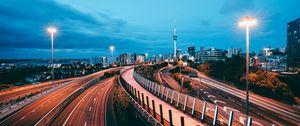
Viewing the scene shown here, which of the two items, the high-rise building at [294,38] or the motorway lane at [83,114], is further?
the high-rise building at [294,38]

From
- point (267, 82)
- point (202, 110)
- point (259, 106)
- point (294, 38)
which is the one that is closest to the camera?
point (202, 110)

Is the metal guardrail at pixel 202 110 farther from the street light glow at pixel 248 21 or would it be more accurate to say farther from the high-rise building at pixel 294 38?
the high-rise building at pixel 294 38

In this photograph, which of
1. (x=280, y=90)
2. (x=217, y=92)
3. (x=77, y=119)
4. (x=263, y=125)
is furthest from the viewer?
(x=217, y=92)

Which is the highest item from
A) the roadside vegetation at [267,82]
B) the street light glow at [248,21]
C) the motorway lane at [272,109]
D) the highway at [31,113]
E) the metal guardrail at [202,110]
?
the street light glow at [248,21]

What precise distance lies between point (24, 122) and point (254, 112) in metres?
33.7

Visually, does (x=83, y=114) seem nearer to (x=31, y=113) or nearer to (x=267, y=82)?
(x=31, y=113)

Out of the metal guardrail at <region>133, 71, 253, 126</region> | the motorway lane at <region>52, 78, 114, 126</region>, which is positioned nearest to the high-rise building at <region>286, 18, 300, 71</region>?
the motorway lane at <region>52, 78, 114, 126</region>

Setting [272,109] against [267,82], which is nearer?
[272,109]

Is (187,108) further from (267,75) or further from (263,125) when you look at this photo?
(267,75)

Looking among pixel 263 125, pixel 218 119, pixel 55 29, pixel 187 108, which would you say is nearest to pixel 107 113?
pixel 55 29

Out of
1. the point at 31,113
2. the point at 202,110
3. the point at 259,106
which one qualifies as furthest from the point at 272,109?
the point at 31,113

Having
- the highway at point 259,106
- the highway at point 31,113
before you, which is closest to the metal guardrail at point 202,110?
the highway at point 259,106

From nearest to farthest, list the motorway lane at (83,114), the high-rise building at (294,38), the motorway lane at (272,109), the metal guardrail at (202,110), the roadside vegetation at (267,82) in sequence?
the metal guardrail at (202,110) → the motorway lane at (272,109) → the motorway lane at (83,114) → the roadside vegetation at (267,82) → the high-rise building at (294,38)

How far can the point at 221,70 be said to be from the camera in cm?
7319
